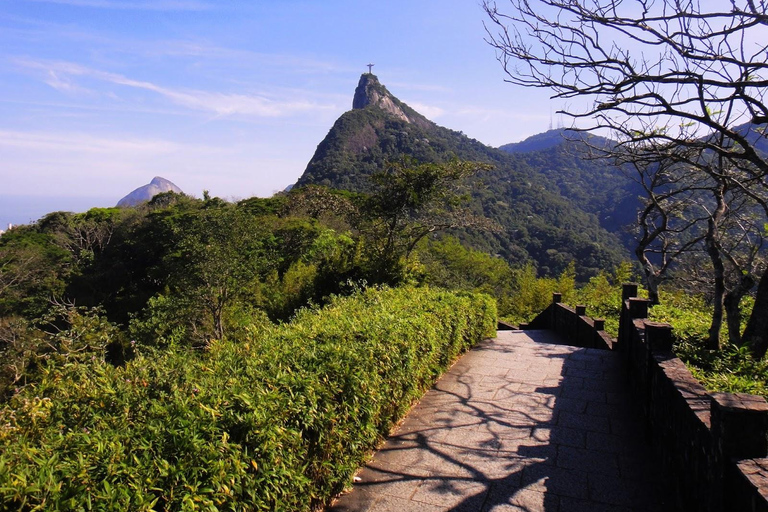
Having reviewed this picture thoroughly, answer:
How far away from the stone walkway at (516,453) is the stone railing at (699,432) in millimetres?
325

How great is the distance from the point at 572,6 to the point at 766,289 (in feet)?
11.4

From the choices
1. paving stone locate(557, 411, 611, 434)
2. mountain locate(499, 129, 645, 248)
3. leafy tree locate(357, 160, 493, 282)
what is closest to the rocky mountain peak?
mountain locate(499, 129, 645, 248)

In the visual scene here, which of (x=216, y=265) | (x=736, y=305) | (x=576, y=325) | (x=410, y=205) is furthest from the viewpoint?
(x=216, y=265)

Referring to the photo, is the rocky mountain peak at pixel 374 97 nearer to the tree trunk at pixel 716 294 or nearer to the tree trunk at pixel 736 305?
the tree trunk at pixel 716 294

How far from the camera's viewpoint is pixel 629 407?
535 centimetres

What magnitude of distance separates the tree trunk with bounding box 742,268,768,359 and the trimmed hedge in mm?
3600

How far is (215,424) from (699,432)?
271 centimetres

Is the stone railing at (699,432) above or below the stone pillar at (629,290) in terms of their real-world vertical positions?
below

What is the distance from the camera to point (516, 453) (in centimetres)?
422

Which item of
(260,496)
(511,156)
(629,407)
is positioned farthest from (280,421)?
(511,156)

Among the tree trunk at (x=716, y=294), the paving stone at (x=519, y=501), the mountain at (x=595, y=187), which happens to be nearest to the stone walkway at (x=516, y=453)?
the paving stone at (x=519, y=501)

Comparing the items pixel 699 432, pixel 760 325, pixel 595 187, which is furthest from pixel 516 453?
pixel 595 187

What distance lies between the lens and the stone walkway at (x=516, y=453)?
3.50 metres

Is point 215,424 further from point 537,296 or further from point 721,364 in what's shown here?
point 537,296
